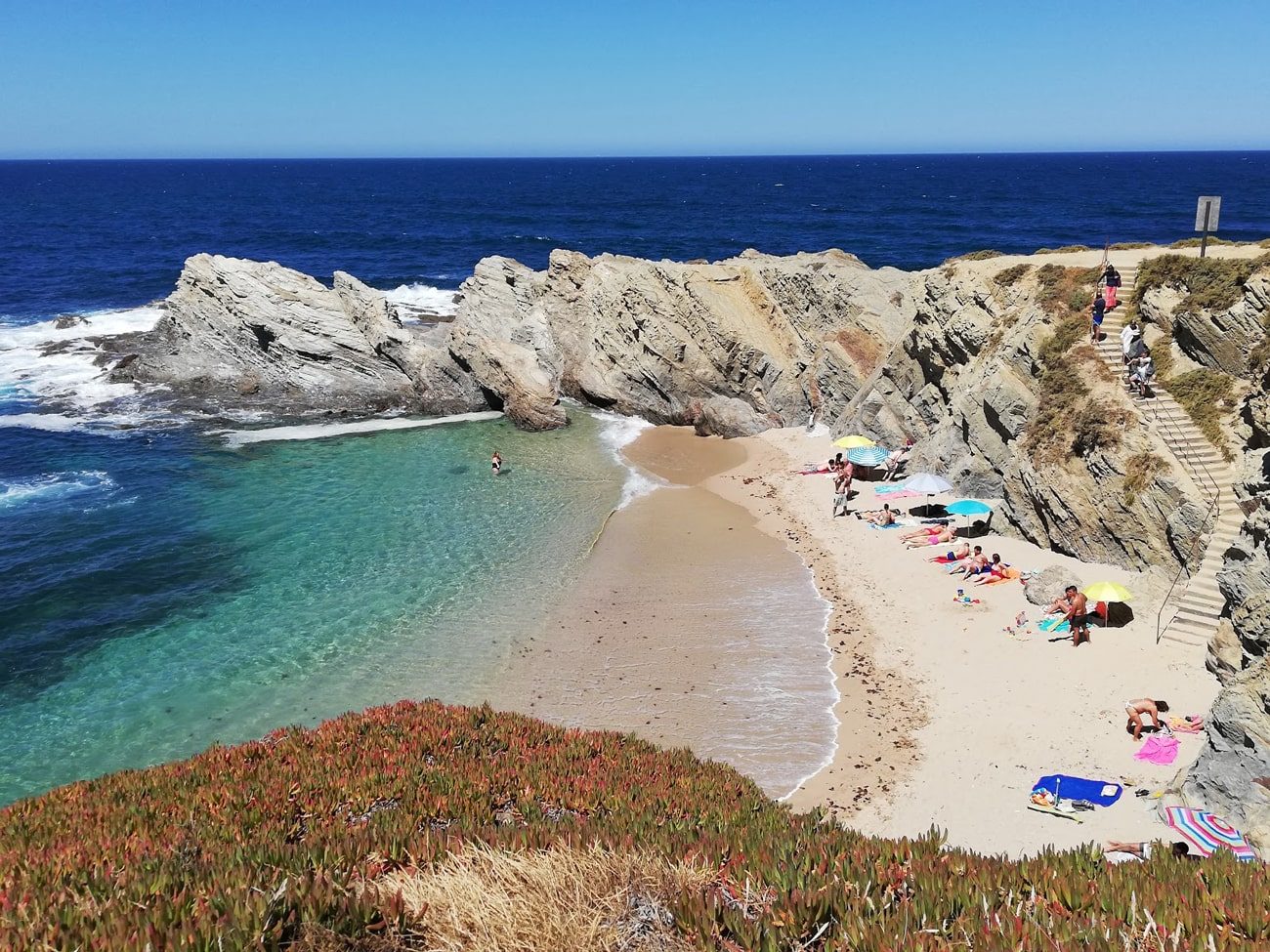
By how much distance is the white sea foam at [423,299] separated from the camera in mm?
55219

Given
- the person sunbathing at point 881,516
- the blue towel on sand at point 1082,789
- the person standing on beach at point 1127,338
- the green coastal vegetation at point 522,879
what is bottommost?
the blue towel on sand at point 1082,789

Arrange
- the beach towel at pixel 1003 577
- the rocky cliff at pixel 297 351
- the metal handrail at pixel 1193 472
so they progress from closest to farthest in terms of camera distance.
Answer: the metal handrail at pixel 1193 472 < the beach towel at pixel 1003 577 < the rocky cliff at pixel 297 351

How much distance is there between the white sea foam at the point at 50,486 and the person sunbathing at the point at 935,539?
25.6 meters

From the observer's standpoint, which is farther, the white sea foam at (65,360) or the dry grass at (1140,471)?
the white sea foam at (65,360)

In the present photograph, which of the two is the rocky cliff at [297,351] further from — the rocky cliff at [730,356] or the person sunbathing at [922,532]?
the person sunbathing at [922,532]

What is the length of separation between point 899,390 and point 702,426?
8010 millimetres

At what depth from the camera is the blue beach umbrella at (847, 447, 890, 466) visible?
27.3 meters

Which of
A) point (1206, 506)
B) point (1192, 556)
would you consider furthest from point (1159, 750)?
point (1206, 506)

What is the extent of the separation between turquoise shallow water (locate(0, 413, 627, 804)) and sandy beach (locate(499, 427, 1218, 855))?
1999 millimetres

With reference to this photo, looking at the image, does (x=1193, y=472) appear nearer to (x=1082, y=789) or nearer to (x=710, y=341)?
(x=1082, y=789)

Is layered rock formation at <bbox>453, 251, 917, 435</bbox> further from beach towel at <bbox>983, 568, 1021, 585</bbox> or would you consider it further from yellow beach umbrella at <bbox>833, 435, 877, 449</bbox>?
beach towel at <bbox>983, 568, 1021, 585</bbox>

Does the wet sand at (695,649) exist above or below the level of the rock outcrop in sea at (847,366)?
below

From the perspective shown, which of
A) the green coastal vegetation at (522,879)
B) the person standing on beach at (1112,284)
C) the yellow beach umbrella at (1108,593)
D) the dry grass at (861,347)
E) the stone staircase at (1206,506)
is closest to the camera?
the green coastal vegetation at (522,879)

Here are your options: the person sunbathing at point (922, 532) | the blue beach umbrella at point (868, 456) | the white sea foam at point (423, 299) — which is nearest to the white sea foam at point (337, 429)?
the blue beach umbrella at point (868, 456)
